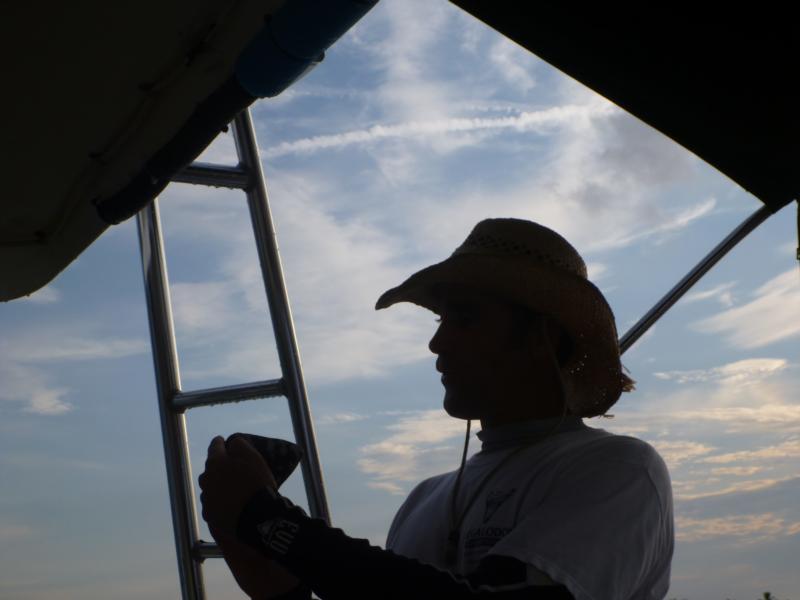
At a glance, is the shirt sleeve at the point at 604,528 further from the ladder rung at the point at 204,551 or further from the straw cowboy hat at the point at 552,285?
the ladder rung at the point at 204,551

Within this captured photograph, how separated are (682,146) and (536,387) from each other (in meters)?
0.55

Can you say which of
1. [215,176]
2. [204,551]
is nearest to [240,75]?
[215,176]

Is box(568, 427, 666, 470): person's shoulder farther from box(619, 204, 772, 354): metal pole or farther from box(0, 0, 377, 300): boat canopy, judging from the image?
box(0, 0, 377, 300): boat canopy

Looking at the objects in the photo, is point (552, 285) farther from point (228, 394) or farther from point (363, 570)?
point (228, 394)

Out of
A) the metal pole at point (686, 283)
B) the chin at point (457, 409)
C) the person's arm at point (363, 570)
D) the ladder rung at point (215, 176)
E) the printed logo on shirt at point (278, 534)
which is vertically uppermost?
the ladder rung at point (215, 176)

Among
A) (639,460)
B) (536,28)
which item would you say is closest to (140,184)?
(536,28)

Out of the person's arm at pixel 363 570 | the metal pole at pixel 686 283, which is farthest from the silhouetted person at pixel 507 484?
the metal pole at pixel 686 283

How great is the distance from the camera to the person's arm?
1.15 meters

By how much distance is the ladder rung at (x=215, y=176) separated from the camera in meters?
2.12

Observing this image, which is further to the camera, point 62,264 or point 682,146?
point 62,264

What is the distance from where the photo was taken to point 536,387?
1.74 meters

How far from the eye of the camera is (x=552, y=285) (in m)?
1.71

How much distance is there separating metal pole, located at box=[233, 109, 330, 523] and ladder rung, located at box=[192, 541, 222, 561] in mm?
279

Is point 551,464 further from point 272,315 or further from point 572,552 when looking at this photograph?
point 272,315
